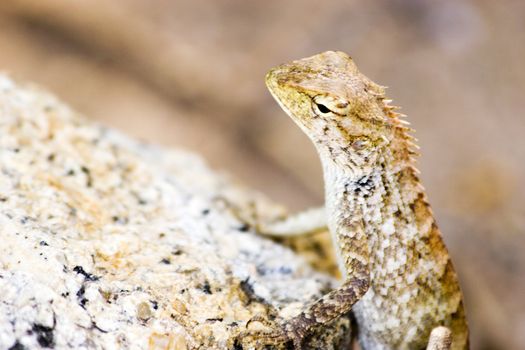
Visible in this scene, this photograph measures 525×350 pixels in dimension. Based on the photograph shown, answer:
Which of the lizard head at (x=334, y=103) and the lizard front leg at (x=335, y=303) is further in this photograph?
the lizard head at (x=334, y=103)

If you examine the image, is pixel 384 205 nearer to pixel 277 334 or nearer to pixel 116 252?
pixel 277 334

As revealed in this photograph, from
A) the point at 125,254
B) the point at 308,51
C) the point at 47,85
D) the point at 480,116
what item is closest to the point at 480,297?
the point at 480,116

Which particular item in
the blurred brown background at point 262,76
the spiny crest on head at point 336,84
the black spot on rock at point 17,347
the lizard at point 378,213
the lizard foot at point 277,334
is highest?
the blurred brown background at point 262,76

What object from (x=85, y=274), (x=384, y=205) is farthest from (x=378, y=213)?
(x=85, y=274)

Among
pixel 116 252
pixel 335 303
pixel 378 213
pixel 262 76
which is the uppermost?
pixel 262 76

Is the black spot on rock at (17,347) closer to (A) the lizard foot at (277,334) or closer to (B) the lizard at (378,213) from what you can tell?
(A) the lizard foot at (277,334)

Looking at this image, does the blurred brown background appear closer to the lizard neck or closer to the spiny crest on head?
the lizard neck

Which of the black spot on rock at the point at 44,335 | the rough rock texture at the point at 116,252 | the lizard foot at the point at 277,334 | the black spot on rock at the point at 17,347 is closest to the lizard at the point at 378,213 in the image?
the rough rock texture at the point at 116,252

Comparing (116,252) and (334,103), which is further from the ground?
(334,103)
